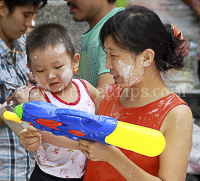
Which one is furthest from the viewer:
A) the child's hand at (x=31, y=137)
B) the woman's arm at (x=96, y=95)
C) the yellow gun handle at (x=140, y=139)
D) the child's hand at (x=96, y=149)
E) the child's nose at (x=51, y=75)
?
the woman's arm at (x=96, y=95)

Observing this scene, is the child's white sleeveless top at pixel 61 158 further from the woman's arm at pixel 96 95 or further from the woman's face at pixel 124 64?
the woman's face at pixel 124 64

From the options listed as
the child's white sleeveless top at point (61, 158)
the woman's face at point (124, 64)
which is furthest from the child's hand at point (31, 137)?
the woman's face at point (124, 64)

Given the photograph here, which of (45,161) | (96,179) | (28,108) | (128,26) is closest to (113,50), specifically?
(128,26)

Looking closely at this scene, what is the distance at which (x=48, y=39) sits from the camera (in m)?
1.54

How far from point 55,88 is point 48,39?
291 millimetres

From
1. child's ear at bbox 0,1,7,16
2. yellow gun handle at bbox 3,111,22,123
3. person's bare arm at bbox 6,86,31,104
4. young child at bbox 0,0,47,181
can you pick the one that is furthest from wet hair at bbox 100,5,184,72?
child's ear at bbox 0,1,7,16

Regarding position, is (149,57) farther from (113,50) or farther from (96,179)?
(96,179)

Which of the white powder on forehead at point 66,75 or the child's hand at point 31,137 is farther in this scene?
the white powder on forehead at point 66,75

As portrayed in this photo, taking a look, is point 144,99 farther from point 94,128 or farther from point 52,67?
point 52,67

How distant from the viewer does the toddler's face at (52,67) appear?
151 cm

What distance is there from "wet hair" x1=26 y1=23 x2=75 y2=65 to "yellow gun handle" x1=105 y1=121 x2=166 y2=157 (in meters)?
0.80

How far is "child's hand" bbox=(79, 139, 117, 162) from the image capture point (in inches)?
42.4

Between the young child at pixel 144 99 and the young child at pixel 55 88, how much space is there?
177mm

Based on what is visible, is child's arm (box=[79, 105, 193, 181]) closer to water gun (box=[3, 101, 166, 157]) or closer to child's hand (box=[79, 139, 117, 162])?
child's hand (box=[79, 139, 117, 162])
